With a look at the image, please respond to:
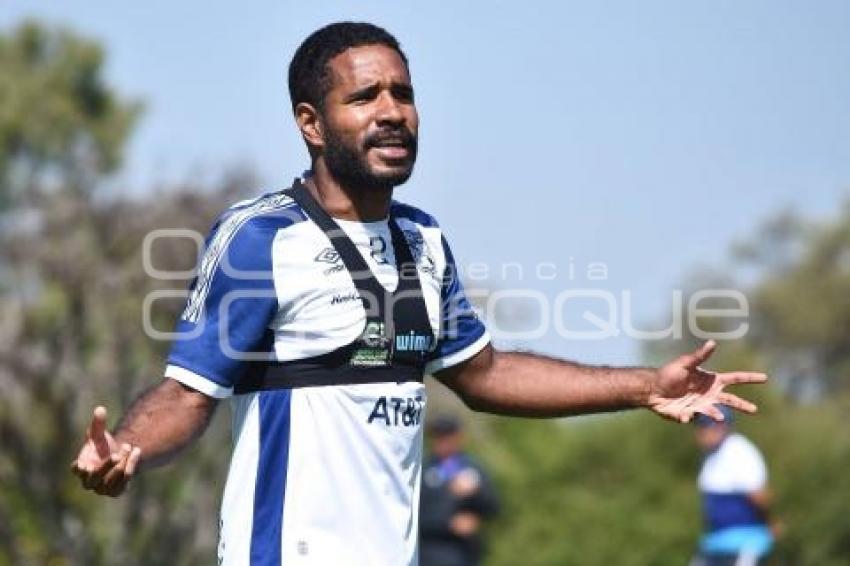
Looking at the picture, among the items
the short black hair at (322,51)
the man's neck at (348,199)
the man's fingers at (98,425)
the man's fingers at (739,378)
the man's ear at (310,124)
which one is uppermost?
the short black hair at (322,51)

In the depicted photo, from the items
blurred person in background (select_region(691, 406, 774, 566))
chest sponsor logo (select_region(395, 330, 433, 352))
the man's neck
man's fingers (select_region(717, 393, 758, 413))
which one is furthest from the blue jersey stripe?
blurred person in background (select_region(691, 406, 774, 566))

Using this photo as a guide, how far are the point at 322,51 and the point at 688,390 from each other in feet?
4.96

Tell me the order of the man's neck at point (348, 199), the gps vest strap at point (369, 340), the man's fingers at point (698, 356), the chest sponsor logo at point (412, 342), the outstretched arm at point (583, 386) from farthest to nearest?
the outstretched arm at point (583, 386) → the man's fingers at point (698, 356) → the man's neck at point (348, 199) → the chest sponsor logo at point (412, 342) → the gps vest strap at point (369, 340)

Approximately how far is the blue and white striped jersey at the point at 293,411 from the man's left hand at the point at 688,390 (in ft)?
2.76

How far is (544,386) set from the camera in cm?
553

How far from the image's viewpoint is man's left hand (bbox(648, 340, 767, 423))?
532cm

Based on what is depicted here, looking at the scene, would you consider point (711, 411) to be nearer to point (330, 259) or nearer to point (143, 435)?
point (330, 259)

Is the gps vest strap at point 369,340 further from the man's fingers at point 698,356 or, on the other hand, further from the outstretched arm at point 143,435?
the man's fingers at point 698,356

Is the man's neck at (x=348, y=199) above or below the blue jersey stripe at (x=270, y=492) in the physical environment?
above

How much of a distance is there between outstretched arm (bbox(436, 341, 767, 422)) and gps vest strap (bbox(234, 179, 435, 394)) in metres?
0.43

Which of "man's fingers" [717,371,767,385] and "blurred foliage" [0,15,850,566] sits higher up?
"man's fingers" [717,371,767,385]

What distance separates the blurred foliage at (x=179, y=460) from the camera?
18.7m

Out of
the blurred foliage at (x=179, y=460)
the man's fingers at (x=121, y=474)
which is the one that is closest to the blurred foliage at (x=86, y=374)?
the blurred foliage at (x=179, y=460)

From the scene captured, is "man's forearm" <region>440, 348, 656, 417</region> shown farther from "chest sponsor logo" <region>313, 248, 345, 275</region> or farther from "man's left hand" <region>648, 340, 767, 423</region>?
"chest sponsor logo" <region>313, 248, 345, 275</region>
